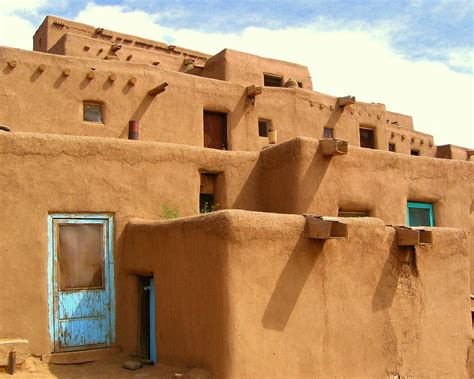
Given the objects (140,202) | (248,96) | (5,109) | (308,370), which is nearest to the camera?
(308,370)

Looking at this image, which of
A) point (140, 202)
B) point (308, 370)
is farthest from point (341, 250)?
point (140, 202)

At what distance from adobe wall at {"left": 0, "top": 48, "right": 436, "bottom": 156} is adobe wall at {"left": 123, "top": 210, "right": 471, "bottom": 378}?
15.4 feet

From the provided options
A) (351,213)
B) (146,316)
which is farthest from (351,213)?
(146,316)

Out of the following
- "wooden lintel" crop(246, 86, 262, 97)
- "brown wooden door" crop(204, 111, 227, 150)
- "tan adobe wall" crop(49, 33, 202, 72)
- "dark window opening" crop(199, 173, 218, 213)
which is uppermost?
"tan adobe wall" crop(49, 33, 202, 72)

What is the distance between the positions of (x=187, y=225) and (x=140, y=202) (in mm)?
2324

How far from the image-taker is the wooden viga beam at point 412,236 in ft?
30.6

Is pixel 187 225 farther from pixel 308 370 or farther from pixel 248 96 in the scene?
pixel 248 96

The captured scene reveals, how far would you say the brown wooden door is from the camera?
15782mm

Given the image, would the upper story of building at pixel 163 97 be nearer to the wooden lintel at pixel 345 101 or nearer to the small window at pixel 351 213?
the wooden lintel at pixel 345 101

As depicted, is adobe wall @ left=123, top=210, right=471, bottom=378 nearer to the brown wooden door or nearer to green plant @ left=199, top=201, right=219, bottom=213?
green plant @ left=199, top=201, right=219, bottom=213

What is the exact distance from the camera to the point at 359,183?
1171cm

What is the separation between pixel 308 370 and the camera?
816cm

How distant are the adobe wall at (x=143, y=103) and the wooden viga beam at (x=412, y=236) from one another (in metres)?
7.09

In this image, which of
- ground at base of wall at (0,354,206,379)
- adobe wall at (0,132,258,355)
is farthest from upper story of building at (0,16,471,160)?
ground at base of wall at (0,354,206,379)
